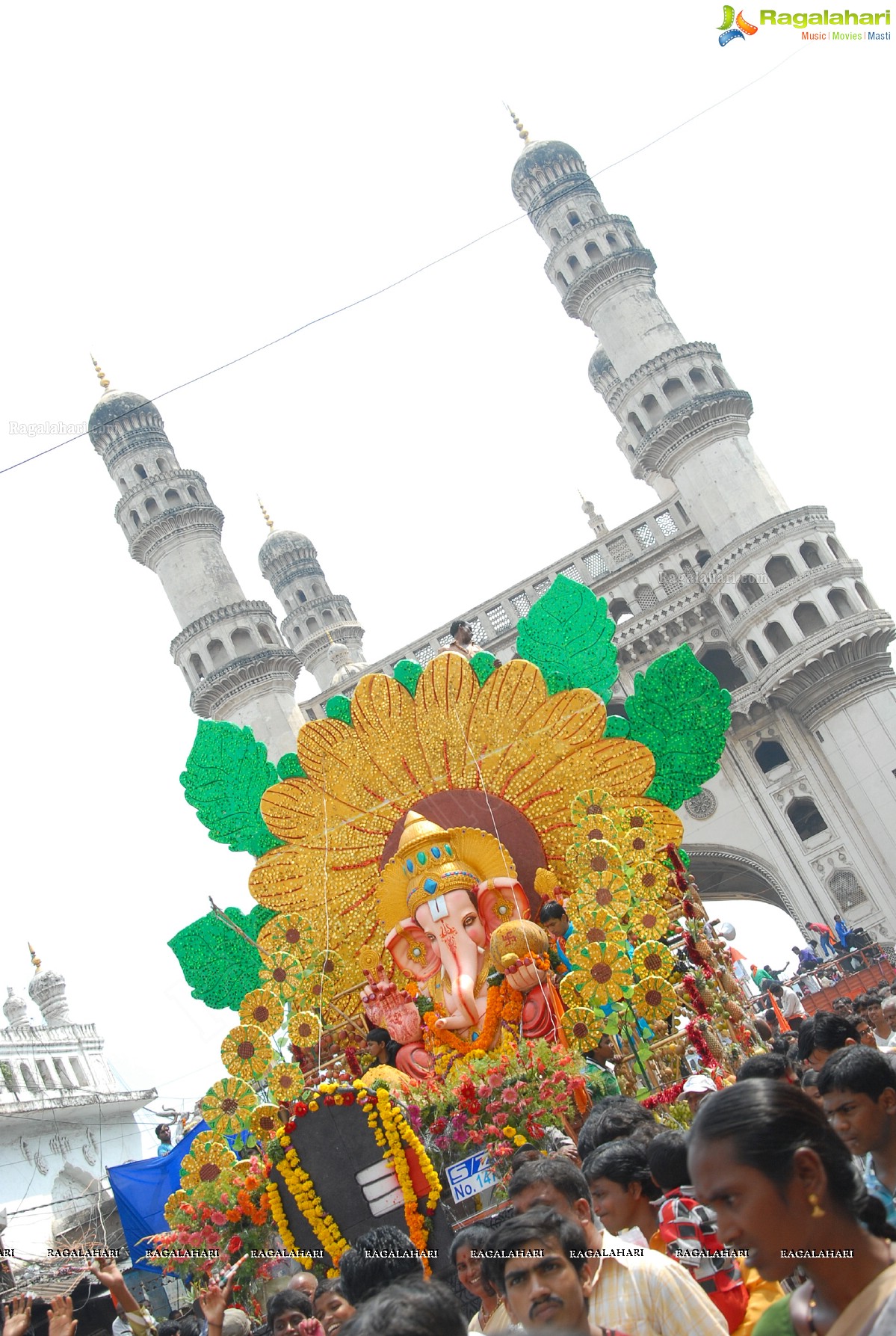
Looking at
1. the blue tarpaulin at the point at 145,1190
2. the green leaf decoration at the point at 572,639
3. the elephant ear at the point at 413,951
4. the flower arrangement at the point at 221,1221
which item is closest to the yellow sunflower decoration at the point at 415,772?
the elephant ear at the point at 413,951

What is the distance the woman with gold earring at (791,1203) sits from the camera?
208 cm

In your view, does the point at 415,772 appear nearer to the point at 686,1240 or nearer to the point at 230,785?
the point at 230,785

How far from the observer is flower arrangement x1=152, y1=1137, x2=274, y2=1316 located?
7.62m

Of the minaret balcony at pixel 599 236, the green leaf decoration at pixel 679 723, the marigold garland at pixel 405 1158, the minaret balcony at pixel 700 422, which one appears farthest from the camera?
the minaret balcony at pixel 599 236

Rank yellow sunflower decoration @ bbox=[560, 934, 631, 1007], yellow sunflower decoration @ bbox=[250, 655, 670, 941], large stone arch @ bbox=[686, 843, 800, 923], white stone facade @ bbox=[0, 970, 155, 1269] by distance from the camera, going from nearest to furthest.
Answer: yellow sunflower decoration @ bbox=[560, 934, 631, 1007]
yellow sunflower decoration @ bbox=[250, 655, 670, 941]
large stone arch @ bbox=[686, 843, 800, 923]
white stone facade @ bbox=[0, 970, 155, 1269]

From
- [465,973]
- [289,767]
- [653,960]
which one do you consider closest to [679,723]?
[653,960]

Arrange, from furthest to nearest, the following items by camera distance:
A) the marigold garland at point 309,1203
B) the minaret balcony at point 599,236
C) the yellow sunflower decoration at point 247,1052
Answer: the minaret balcony at point 599,236 → the yellow sunflower decoration at point 247,1052 → the marigold garland at point 309,1203

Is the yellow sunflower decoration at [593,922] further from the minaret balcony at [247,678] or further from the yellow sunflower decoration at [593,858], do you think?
the minaret balcony at [247,678]

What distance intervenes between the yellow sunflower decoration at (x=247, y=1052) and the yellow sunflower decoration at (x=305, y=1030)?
0.36 metres

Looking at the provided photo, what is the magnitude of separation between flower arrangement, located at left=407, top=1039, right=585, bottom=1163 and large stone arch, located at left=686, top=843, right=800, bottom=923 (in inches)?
741

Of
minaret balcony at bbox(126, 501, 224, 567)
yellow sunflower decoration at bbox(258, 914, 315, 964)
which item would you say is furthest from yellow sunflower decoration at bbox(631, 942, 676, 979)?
minaret balcony at bbox(126, 501, 224, 567)

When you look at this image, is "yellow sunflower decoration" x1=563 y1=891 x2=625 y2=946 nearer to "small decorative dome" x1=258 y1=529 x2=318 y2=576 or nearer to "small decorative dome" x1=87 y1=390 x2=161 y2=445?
"small decorative dome" x1=87 y1=390 x2=161 y2=445

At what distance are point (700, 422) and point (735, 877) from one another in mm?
10511

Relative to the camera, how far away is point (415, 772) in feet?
33.9
